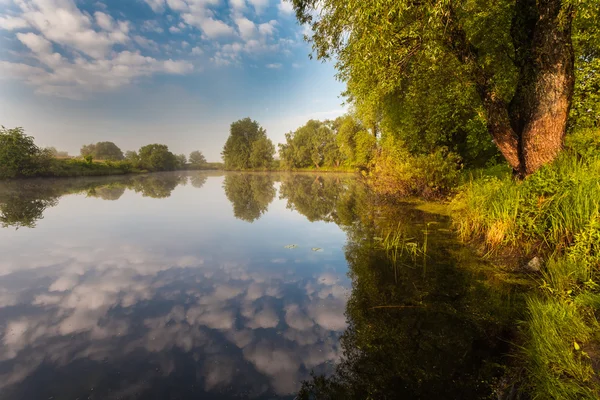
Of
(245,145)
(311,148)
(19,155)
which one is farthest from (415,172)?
(245,145)

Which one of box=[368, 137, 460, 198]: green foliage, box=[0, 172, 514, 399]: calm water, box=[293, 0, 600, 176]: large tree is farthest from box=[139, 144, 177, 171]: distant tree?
box=[293, 0, 600, 176]: large tree

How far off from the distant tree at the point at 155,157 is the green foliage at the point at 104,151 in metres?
45.1

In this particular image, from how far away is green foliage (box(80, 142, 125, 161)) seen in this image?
118 meters

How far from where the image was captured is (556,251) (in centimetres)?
591

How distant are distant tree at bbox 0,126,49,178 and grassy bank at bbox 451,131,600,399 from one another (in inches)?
2344

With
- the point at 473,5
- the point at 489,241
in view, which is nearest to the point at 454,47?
the point at 473,5

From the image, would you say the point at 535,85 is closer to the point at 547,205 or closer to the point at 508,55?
the point at 508,55

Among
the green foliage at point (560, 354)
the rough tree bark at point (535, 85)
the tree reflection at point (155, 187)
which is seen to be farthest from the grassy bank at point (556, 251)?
the tree reflection at point (155, 187)

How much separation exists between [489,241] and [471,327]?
4442mm

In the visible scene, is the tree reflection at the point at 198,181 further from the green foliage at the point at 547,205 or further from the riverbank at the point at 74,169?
the green foliage at the point at 547,205

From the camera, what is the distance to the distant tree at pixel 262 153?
3423 inches

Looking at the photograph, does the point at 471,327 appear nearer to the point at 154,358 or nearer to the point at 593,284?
the point at 593,284

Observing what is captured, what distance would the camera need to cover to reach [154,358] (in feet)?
13.0

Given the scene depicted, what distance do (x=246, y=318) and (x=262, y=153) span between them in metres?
85.8
